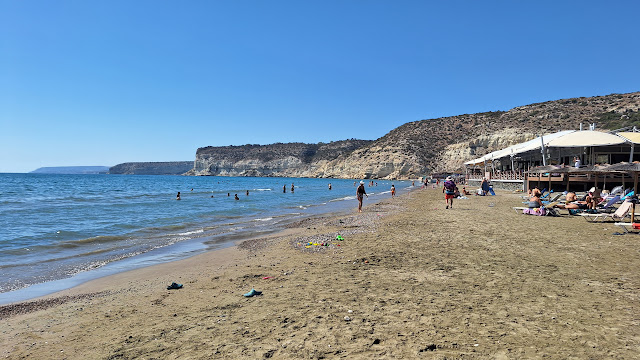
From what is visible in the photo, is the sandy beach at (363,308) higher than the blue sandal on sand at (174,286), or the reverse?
the sandy beach at (363,308)

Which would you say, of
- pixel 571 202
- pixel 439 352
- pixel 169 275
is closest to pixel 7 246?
pixel 169 275

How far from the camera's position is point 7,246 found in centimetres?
1095

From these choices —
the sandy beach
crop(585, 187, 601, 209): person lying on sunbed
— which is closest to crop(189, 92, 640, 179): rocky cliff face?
crop(585, 187, 601, 209): person lying on sunbed

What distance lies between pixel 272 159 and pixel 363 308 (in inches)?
5891

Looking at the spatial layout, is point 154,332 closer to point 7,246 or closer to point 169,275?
point 169,275

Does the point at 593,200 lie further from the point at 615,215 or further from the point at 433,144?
the point at 433,144

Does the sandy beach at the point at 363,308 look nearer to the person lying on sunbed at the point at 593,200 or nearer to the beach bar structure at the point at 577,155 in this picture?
the person lying on sunbed at the point at 593,200

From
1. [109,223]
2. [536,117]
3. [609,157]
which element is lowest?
[109,223]

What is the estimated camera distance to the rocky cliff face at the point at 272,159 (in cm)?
14012

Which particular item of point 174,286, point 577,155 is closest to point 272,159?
point 577,155

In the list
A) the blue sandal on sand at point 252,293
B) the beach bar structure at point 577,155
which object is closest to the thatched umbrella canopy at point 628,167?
the beach bar structure at point 577,155

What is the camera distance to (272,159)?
152 metres

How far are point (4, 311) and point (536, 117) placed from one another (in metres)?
78.6

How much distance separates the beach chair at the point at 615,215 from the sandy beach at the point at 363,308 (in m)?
3.17
